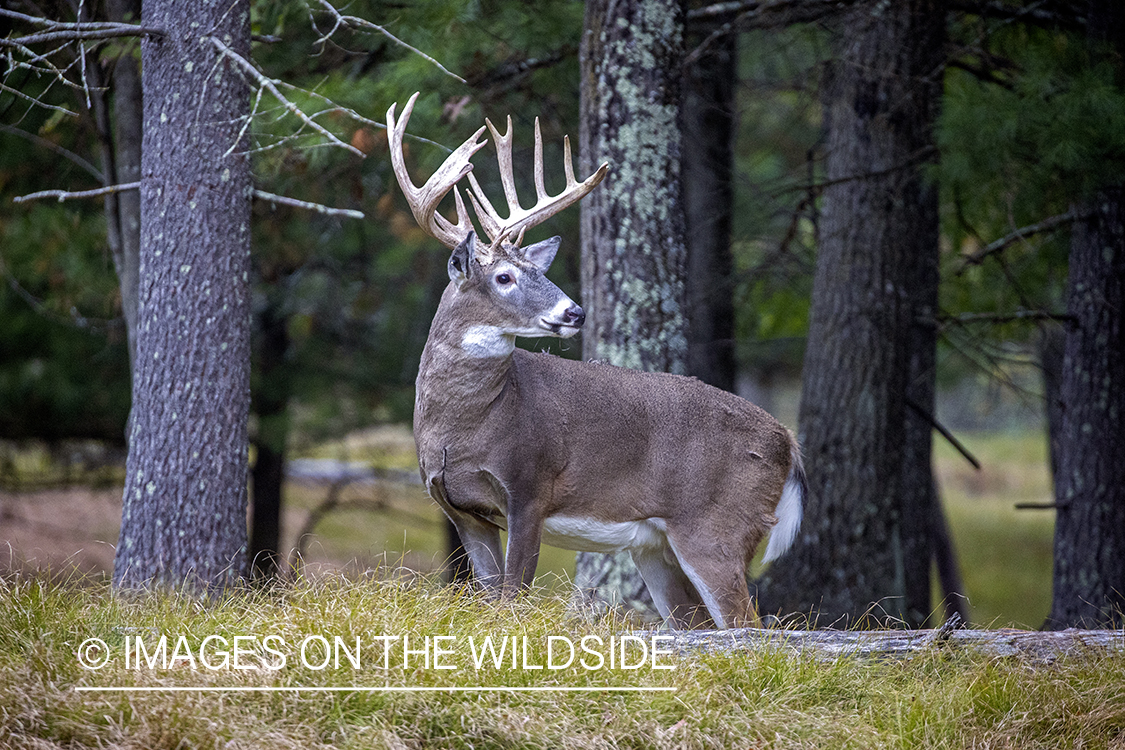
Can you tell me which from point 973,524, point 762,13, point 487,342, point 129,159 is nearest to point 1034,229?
point 762,13

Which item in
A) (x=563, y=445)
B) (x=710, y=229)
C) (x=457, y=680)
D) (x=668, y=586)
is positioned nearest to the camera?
(x=457, y=680)

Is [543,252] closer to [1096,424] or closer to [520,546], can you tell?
[520,546]

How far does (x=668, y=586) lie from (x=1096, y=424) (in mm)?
3057

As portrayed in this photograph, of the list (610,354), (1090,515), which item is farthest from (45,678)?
(1090,515)

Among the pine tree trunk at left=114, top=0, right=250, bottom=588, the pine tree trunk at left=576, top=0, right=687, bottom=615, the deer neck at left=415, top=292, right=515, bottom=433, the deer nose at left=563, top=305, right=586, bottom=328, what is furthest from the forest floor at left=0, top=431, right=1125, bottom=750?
the pine tree trunk at left=576, top=0, right=687, bottom=615

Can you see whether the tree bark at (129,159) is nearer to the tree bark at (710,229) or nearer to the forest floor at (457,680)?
the forest floor at (457,680)

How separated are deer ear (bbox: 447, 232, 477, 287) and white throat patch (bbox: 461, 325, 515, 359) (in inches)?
9.3

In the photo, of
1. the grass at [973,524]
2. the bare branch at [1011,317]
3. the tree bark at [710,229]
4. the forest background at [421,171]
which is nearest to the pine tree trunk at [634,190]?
the forest background at [421,171]

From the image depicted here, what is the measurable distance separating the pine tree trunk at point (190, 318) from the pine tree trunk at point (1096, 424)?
16.0ft

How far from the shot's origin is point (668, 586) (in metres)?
5.50

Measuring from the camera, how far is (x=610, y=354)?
234 inches

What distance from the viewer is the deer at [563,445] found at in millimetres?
4867

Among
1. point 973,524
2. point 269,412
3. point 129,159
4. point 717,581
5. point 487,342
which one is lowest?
point 973,524

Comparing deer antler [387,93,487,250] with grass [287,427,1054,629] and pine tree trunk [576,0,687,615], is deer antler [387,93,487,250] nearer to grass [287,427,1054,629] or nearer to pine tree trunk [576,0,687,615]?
pine tree trunk [576,0,687,615]
